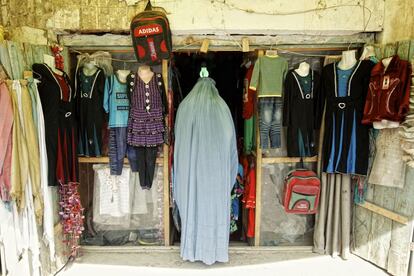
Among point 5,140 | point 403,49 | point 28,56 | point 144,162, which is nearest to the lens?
point 5,140

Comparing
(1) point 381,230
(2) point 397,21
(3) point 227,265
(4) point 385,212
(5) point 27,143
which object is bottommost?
(3) point 227,265

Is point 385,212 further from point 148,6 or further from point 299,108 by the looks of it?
point 148,6

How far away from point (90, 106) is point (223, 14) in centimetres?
142

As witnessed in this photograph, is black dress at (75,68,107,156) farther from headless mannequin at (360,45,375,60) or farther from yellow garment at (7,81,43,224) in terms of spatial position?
headless mannequin at (360,45,375,60)

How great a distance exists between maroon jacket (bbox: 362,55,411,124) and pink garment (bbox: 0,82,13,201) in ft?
8.88

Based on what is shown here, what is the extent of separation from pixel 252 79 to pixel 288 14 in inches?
24.7

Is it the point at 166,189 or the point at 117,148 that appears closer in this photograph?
the point at 117,148

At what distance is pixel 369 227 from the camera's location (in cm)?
285

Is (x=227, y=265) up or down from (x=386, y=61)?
down

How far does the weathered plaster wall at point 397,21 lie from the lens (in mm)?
2488

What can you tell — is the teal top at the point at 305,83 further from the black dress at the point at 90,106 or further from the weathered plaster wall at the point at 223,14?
the black dress at the point at 90,106

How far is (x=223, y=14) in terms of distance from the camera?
270 centimetres

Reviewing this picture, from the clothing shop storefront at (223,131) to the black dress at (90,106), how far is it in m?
0.01

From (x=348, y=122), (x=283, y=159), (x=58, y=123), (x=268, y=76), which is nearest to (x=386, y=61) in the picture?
(x=348, y=122)
